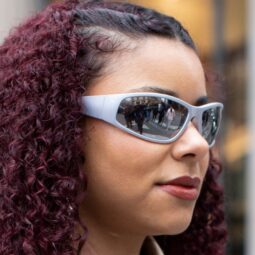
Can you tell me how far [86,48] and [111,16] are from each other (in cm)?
16

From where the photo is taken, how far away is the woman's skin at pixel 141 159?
7.56 feet

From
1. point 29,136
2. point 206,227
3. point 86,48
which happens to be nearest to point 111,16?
point 86,48

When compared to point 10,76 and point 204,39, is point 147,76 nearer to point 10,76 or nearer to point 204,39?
point 10,76

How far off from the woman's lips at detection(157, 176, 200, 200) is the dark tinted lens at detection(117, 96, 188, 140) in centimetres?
14

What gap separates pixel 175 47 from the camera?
2.45 m

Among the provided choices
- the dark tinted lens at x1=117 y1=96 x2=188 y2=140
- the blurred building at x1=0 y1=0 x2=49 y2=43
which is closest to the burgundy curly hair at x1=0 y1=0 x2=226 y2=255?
the dark tinted lens at x1=117 y1=96 x2=188 y2=140

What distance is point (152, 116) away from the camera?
7.80 ft

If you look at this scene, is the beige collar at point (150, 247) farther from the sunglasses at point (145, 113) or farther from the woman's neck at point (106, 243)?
the sunglasses at point (145, 113)

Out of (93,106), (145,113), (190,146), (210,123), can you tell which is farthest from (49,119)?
(210,123)

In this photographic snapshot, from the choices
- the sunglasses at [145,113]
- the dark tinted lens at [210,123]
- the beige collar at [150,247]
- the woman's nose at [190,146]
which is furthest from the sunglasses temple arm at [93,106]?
the beige collar at [150,247]

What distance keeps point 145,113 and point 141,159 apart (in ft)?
0.54

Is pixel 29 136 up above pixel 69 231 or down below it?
above

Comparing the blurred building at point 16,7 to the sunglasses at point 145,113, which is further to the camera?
the blurred building at point 16,7

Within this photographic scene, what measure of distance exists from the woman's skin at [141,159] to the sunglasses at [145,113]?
0.02 meters
